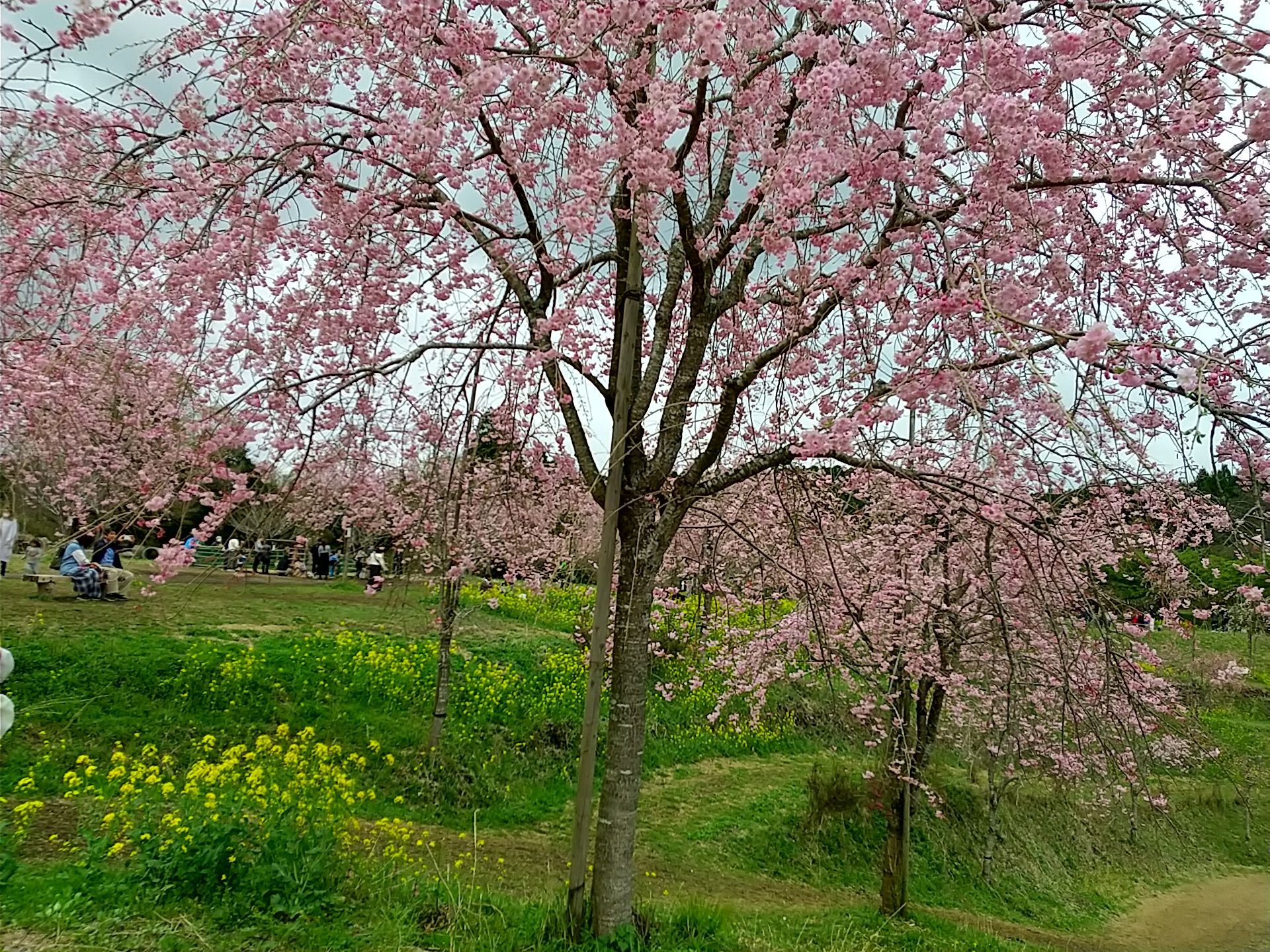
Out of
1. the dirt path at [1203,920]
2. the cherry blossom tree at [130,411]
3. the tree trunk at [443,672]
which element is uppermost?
the cherry blossom tree at [130,411]

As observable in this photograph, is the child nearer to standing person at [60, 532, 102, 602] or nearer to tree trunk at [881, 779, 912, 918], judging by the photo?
standing person at [60, 532, 102, 602]

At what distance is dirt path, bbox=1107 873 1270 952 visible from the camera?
8469 mm

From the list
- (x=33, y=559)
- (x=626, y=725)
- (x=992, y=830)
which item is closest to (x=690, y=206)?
(x=626, y=725)

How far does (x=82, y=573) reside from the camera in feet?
35.2

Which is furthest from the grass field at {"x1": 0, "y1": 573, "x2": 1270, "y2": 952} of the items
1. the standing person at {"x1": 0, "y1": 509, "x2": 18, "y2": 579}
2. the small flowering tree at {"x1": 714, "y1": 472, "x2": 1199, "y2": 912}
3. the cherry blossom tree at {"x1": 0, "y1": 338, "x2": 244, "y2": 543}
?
the small flowering tree at {"x1": 714, "y1": 472, "x2": 1199, "y2": 912}

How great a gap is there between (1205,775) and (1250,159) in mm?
14534

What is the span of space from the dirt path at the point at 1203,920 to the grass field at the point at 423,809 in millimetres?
286

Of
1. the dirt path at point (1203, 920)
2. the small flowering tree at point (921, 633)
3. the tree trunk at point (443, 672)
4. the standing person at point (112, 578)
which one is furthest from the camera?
the standing person at point (112, 578)

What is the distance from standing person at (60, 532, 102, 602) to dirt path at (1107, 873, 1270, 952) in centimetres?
1368

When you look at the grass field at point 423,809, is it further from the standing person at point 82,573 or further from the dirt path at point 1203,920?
the standing person at point 82,573

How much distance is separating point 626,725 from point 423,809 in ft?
14.8

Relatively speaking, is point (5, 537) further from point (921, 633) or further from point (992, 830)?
point (992, 830)

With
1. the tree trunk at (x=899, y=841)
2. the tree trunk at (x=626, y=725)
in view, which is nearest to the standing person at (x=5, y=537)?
the tree trunk at (x=626, y=725)

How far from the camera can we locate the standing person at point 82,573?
34.8ft
